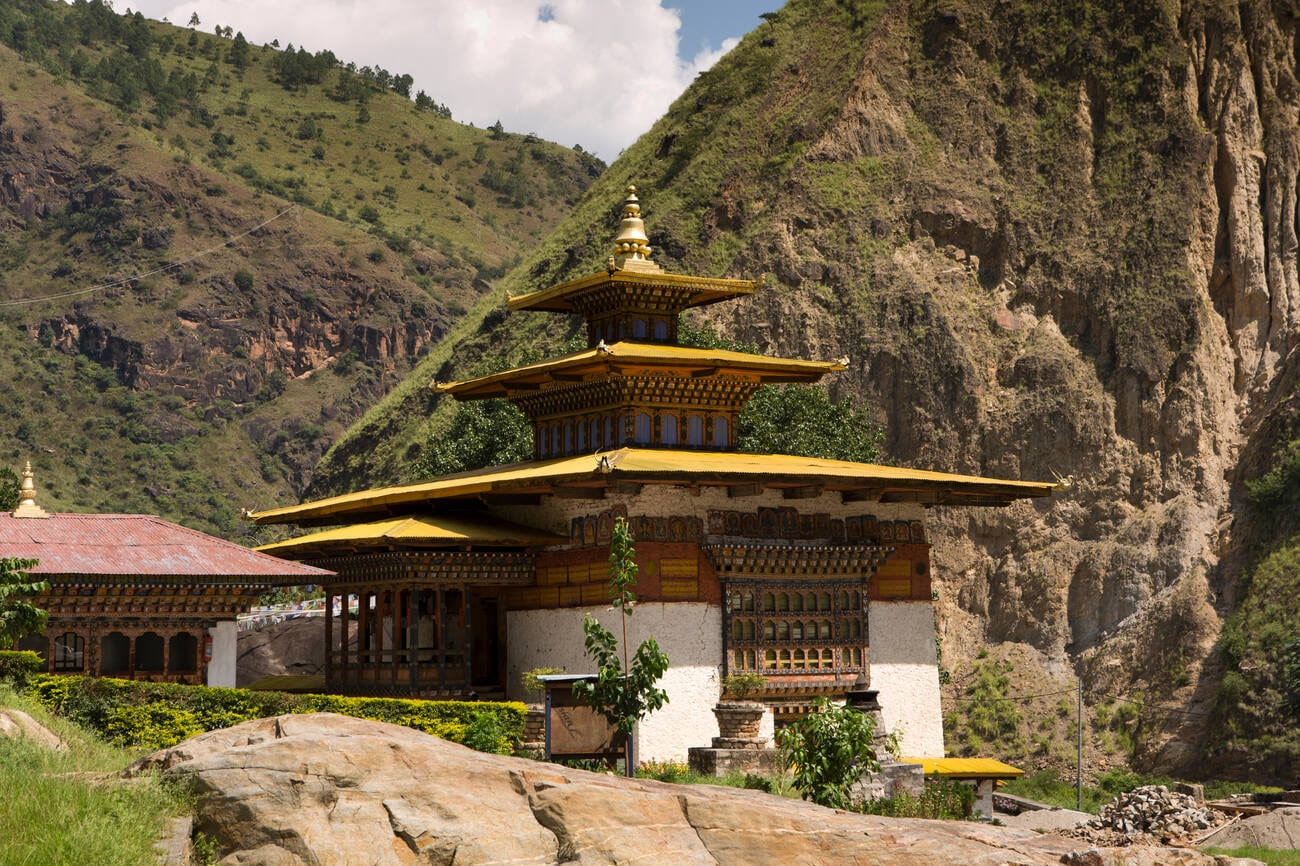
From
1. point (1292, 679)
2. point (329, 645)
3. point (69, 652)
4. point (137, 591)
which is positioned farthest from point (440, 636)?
point (1292, 679)

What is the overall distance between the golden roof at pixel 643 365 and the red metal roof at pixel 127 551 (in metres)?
6.85

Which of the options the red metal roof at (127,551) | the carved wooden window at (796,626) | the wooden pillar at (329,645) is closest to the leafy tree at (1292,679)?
the carved wooden window at (796,626)

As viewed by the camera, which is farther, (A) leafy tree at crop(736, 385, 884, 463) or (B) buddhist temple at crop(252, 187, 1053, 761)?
(A) leafy tree at crop(736, 385, 884, 463)

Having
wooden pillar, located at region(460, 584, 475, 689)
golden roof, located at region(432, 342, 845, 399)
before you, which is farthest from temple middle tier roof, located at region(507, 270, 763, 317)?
wooden pillar, located at region(460, 584, 475, 689)

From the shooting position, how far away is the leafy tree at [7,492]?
45.5 m

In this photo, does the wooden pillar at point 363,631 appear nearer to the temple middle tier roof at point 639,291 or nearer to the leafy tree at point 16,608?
the temple middle tier roof at point 639,291

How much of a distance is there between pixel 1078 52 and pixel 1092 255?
11.6 m

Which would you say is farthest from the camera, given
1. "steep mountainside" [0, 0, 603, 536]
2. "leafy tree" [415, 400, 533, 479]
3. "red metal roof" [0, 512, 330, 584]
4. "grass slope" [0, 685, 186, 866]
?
"steep mountainside" [0, 0, 603, 536]

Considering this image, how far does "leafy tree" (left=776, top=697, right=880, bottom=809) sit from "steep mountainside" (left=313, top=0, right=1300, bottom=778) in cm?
4204

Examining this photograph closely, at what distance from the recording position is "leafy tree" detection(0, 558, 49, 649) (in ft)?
69.6

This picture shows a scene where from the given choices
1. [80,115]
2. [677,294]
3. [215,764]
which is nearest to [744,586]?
[677,294]

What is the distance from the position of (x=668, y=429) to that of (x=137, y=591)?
11179mm

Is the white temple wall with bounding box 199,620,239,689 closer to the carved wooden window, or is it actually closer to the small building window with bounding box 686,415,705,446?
the carved wooden window

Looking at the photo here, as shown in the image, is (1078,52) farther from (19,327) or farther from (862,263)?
(19,327)
